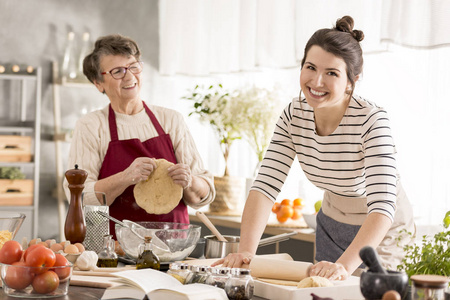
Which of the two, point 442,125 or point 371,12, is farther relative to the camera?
point 371,12

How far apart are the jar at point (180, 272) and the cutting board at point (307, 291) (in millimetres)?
178

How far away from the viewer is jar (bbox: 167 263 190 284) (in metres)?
Answer: 1.44

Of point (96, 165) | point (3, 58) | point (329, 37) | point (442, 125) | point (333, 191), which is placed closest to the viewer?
point (329, 37)

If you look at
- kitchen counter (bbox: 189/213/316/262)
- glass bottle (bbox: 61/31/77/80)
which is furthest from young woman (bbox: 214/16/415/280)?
glass bottle (bbox: 61/31/77/80)

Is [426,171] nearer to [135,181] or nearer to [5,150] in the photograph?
[135,181]

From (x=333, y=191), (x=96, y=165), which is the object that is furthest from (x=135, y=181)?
(x=333, y=191)

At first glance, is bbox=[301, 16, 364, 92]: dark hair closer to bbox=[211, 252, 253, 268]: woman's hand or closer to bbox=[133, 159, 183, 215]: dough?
bbox=[211, 252, 253, 268]: woman's hand

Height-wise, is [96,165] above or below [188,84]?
below

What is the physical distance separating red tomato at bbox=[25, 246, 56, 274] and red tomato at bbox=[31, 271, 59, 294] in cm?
2

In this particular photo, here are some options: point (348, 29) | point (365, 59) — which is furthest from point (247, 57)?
point (348, 29)

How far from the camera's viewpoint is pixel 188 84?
202 inches

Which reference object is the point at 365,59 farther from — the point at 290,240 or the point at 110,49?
the point at 110,49

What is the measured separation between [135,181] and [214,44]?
244cm

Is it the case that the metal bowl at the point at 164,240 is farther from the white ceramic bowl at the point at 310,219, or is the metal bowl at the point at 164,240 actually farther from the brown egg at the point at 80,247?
the white ceramic bowl at the point at 310,219
